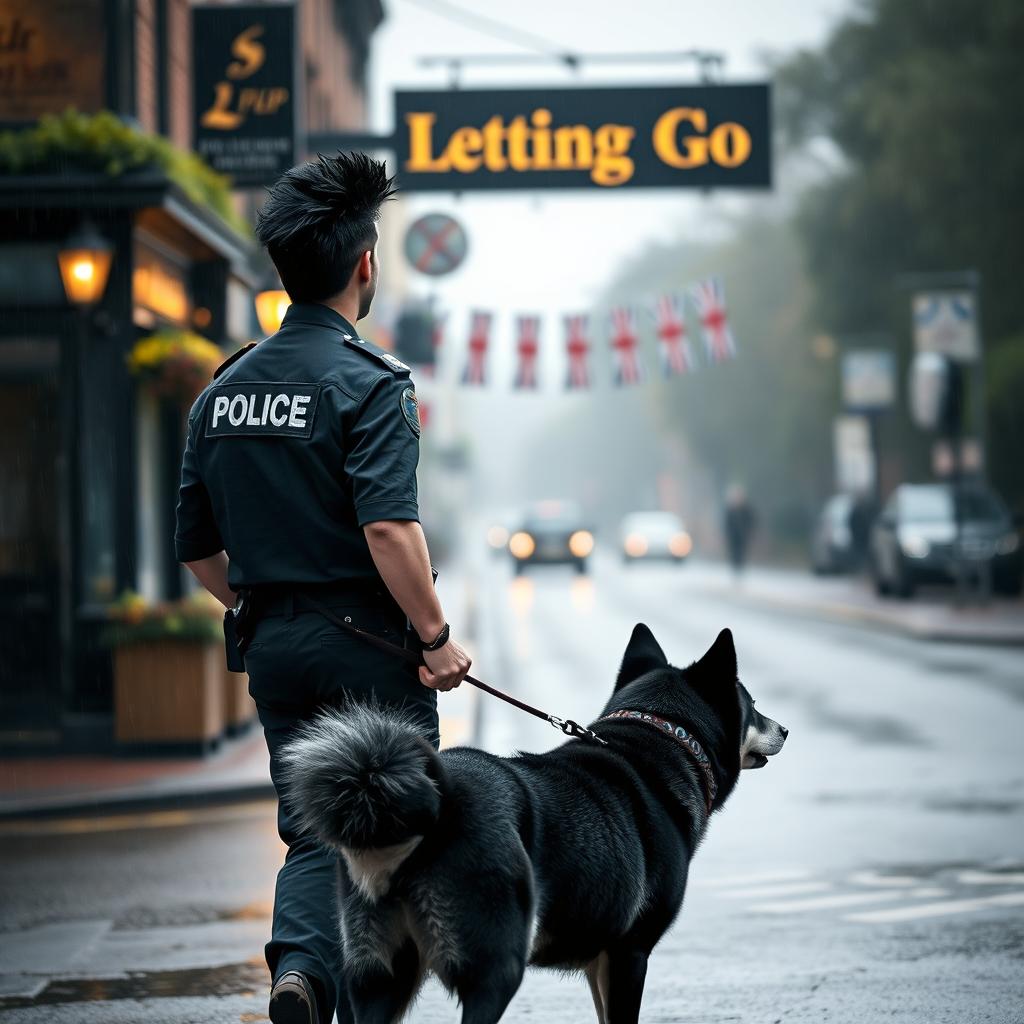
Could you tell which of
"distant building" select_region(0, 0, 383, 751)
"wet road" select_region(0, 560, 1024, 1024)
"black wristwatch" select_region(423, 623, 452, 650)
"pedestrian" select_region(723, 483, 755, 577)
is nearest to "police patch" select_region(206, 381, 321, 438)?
"black wristwatch" select_region(423, 623, 452, 650)

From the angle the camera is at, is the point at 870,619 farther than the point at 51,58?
Yes

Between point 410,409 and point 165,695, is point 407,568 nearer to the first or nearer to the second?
point 410,409

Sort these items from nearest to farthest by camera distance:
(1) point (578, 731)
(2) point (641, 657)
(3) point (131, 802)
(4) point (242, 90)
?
(1) point (578, 731)
(2) point (641, 657)
(3) point (131, 802)
(4) point (242, 90)

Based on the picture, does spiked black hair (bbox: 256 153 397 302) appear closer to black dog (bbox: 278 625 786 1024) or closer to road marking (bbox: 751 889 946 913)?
black dog (bbox: 278 625 786 1024)

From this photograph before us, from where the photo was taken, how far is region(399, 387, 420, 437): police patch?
12.3 ft

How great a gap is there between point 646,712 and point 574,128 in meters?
10.9

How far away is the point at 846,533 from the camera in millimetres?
40156

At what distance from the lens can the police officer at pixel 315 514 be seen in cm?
374

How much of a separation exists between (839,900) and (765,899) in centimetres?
29

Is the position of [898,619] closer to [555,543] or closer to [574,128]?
[574,128]

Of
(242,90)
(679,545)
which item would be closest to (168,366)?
(242,90)

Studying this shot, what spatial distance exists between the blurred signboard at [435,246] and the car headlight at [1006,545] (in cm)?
1265

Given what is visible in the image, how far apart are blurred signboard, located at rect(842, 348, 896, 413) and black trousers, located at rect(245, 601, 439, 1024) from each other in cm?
3251

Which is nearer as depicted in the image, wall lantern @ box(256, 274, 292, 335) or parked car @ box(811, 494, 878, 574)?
wall lantern @ box(256, 274, 292, 335)
